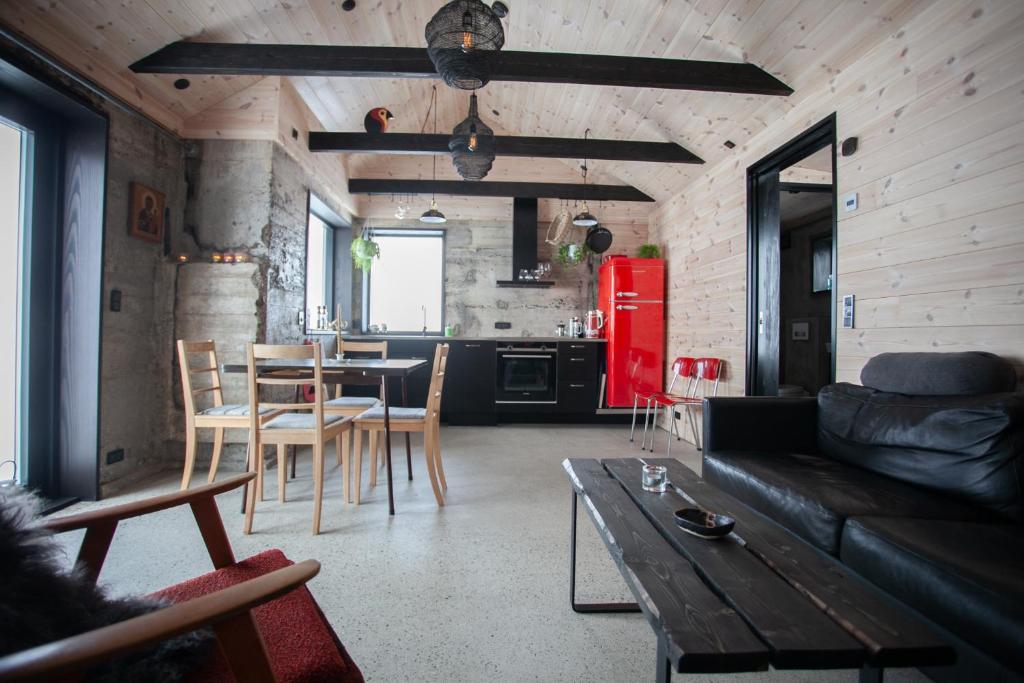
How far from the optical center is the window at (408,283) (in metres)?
5.97

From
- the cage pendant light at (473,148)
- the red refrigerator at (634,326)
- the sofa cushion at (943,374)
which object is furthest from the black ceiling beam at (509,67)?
the red refrigerator at (634,326)

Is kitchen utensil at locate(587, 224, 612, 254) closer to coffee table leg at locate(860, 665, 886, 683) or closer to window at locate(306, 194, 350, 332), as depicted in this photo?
window at locate(306, 194, 350, 332)

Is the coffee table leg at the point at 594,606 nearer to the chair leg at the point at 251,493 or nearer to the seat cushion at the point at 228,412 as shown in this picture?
the chair leg at the point at 251,493

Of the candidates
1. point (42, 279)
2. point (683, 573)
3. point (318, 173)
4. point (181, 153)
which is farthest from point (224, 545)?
point (318, 173)

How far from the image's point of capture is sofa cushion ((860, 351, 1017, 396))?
5.56 ft

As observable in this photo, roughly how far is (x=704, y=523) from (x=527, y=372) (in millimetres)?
4106

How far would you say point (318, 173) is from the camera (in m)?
4.42

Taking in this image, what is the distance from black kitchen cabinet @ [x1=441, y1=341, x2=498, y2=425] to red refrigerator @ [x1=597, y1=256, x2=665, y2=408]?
4.55 ft

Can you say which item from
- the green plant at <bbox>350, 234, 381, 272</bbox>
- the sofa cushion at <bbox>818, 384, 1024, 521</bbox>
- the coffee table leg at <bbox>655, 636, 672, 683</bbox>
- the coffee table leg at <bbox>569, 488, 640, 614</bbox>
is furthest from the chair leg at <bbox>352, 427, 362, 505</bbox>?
the green plant at <bbox>350, 234, 381, 272</bbox>

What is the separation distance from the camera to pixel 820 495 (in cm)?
162

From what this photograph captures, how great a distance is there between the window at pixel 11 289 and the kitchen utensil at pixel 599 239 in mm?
4936

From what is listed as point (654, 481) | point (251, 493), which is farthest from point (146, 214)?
point (654, 481)

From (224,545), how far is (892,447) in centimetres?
241

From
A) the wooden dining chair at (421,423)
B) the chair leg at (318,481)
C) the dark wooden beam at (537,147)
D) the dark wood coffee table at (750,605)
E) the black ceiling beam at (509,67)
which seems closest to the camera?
the dark wood coffee table at (750,605)
